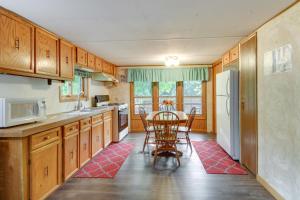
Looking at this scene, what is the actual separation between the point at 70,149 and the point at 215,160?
8.11 feet

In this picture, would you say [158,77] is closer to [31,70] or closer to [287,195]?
[31,70]

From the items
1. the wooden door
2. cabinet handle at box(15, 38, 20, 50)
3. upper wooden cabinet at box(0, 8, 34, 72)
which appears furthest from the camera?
the wooden door

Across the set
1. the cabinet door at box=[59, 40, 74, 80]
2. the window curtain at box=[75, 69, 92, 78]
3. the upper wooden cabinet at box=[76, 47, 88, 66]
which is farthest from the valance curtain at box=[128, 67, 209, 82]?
the cabinet door at box=[59, 40, 74, 80]

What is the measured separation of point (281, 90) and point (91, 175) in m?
2.77

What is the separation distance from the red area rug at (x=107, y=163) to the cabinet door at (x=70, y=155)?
6.3 inches

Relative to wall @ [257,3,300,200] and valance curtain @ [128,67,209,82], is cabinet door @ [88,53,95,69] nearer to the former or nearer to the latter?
valance curtain @ [128,67,209,82]

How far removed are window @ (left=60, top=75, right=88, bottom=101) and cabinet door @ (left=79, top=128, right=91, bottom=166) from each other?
0.84m

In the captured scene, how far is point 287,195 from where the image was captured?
87.0 inches

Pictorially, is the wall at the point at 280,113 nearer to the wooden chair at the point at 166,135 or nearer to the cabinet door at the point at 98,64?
the wooden chair at the point at 166,135

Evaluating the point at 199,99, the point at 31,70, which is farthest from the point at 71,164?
the point at 199,99

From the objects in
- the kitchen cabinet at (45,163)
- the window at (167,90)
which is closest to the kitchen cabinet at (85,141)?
the kitchen cabinet at (45,163)

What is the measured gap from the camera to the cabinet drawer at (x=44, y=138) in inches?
86.1

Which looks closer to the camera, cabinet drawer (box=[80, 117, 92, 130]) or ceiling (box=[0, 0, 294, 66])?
ceiling (box=[0, 0, 294, 66])

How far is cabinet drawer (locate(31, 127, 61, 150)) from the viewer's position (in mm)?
2187
